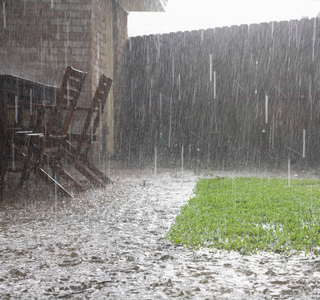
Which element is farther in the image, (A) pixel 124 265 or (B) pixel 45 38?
(B) pixel 45 38

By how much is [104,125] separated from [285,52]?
4.01 meters

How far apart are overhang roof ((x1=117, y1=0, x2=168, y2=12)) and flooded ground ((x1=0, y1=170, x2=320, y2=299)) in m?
7.07

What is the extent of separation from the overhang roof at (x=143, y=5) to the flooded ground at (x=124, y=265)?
278 inches

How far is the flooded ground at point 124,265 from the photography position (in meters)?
1.50

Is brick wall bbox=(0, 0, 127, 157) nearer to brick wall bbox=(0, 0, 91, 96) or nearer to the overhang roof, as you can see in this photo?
brick wall bbox=(0, 0, 91, 96)

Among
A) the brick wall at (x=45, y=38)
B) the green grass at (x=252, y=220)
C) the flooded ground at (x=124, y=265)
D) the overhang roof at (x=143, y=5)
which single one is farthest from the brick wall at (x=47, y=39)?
the flooded ground at (x=124, y=265)

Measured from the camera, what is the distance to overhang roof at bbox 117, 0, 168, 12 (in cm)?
878

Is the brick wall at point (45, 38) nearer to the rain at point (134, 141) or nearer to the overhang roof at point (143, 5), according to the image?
the rain at point (134, 141)

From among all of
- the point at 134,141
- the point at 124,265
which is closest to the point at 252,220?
the point at 124,265

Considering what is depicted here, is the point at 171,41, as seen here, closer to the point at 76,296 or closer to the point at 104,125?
the point at 104,125

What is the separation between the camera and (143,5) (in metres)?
9.13

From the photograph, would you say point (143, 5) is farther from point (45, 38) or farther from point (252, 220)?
point (252, 220)

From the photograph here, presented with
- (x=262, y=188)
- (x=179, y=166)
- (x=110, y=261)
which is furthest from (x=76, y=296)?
(x=179, y=166)

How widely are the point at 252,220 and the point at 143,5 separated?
25.3ft
